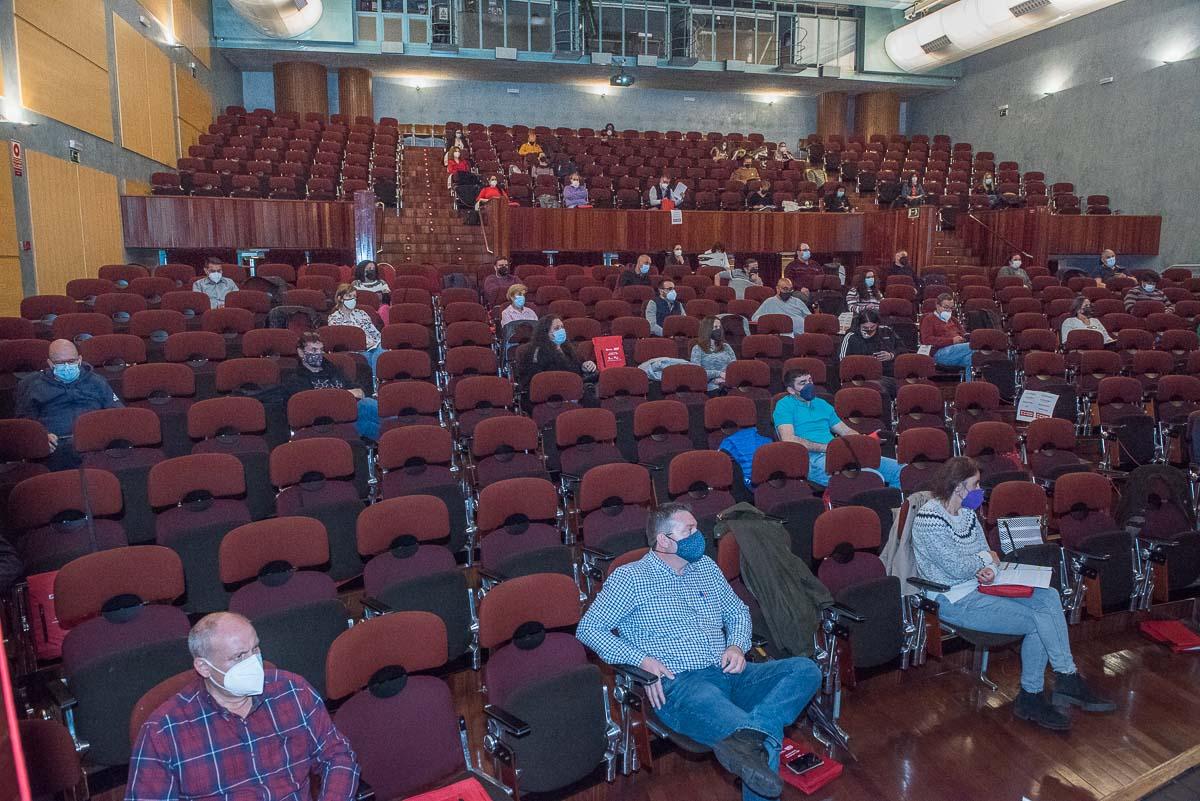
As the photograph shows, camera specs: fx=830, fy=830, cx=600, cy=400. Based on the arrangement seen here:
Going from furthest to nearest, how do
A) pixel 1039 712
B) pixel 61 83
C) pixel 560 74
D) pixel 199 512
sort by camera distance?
1. pixel 560 74
2. pixel 61 83
3. pixel 199 512
4. pixel 1039 712

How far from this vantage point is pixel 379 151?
13727 millimetres

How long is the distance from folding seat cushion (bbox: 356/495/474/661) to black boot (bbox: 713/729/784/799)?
1.24 meters

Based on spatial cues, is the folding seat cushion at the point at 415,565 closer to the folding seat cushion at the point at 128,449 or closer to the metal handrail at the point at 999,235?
the folding seat cushion at the point at 128,449

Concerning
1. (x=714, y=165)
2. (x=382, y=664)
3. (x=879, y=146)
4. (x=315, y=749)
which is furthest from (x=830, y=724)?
(x=879, y=146)

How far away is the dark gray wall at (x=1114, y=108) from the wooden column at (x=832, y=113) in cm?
285

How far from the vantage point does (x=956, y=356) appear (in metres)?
7.18

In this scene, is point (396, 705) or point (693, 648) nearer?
point (396, 705)

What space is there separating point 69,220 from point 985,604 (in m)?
9.09

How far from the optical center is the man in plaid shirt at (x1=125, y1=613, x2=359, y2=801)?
7.04 feet

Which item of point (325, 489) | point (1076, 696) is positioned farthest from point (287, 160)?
point (1076, 696)

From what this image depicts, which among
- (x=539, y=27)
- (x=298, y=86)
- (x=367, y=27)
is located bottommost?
(x=298, y=86)

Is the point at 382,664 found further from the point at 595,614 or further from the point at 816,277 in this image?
the point at 816,277

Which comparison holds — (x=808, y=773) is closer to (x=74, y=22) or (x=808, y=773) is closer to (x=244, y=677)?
(x=244, y=677)

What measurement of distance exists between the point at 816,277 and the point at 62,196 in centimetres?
811
